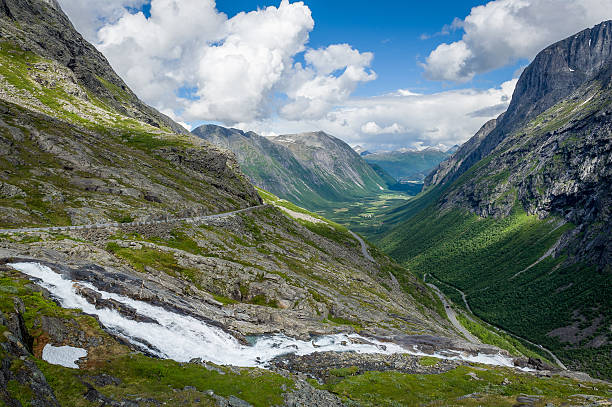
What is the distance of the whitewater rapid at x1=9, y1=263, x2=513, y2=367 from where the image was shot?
1439 inches

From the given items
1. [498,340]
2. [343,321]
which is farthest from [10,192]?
[498,340]

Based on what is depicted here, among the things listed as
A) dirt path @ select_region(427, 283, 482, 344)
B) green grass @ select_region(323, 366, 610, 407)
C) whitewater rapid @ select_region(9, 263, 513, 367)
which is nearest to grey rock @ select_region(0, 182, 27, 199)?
whitewater rapid @ select_region(9, 263, 513, 367)

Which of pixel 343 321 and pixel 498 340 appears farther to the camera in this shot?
pixel 498 340

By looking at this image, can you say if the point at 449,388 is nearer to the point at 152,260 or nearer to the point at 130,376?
the point at 130,376

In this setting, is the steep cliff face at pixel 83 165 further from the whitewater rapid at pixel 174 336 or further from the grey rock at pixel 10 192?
the whitewater rapid at pixel 174 336

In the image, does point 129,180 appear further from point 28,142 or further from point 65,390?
point 65,390

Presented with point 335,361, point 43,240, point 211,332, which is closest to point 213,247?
point 43,240

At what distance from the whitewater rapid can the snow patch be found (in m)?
6.53

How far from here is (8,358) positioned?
20734 mm

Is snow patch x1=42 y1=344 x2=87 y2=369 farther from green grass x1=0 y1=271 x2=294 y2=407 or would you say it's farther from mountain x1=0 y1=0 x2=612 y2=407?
green grass x1=0 y1=271 x2=294 y2=407

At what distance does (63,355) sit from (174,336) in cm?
1453

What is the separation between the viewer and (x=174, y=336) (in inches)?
1596

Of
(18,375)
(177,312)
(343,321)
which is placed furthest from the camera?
(343,321)

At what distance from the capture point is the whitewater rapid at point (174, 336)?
36562mm
